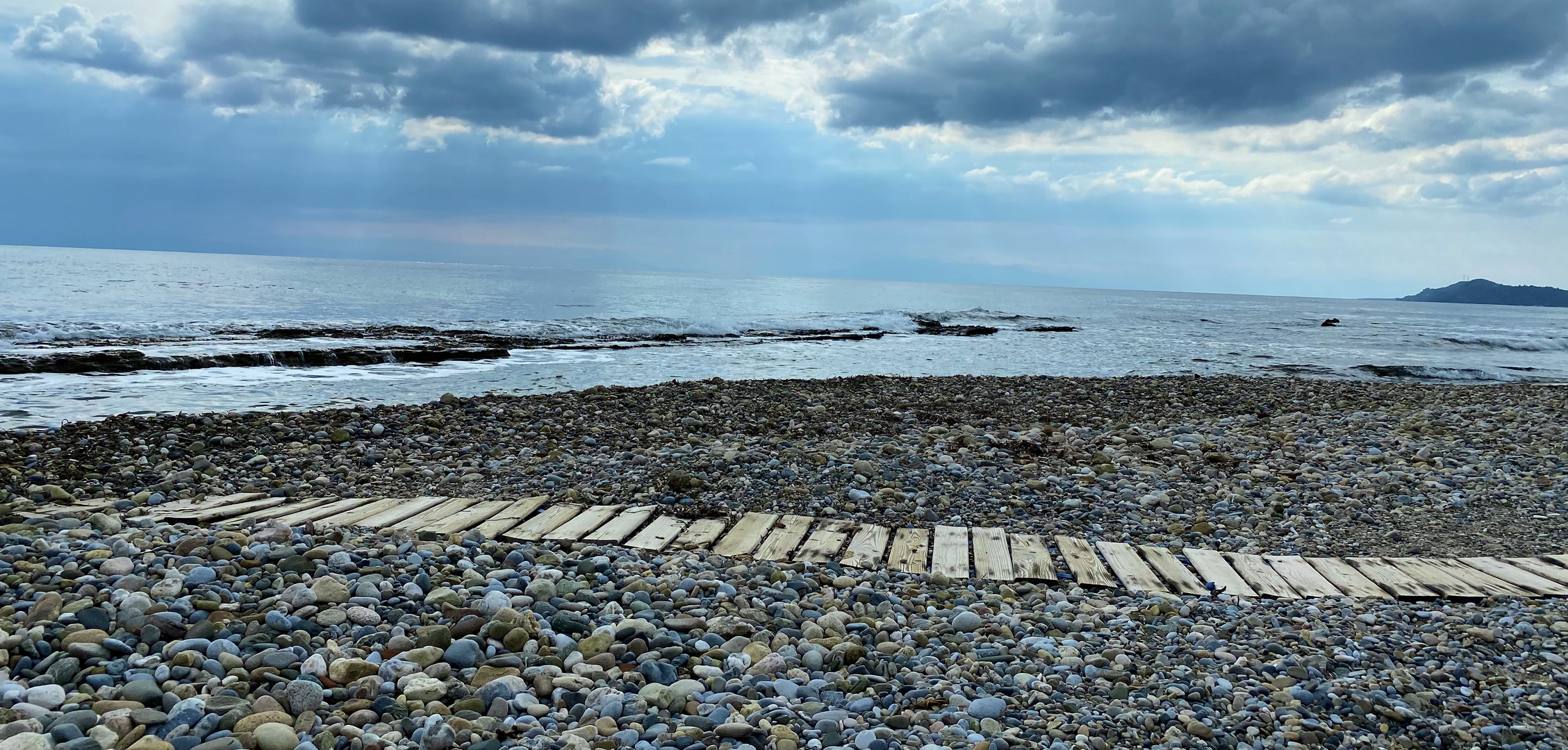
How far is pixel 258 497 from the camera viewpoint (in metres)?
6.36

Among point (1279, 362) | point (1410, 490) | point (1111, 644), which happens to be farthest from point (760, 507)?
point (1279, 362)

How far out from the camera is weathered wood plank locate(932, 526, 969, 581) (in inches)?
199

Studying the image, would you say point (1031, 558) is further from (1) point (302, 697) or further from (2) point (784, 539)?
(1) point (302, 697)

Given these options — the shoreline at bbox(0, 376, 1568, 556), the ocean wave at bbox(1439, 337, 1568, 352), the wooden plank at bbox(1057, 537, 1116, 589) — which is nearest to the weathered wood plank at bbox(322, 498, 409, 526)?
the shoreline at bbox(0, 376, 1568, 556)

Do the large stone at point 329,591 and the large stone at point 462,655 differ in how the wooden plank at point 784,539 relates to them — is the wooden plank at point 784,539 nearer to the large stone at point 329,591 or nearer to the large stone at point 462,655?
the large stone at point 462,655

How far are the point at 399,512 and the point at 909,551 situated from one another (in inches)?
136

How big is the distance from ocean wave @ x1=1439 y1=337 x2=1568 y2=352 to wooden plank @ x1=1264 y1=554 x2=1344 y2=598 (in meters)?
41.8

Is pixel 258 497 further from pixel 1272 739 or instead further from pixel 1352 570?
pixel 1352 570

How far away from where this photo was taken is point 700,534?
560 centimetres

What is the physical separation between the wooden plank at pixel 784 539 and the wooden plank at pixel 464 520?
5.65ft

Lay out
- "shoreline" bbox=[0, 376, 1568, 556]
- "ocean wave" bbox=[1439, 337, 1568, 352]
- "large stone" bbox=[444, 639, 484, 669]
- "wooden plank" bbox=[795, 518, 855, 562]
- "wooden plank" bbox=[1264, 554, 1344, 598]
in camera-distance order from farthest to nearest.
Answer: "ocean wave" bbox=[1439, 337, 1568, 352]
"shoreline" bbox=[0, 376, 1568, 556]
"wooden plank" bbox=[795, 518, 855, 562]
"wooden plank" bbox=[1264, 554, 1344, 598]
"large stone" bbox=[444, 639, 484, 669]

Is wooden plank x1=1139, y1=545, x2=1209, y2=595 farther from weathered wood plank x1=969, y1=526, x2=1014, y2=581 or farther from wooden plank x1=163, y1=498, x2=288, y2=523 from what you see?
wooden plank x1=163, y1=498, x2=288, y2=523

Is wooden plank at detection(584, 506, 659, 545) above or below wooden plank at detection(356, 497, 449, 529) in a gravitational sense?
below

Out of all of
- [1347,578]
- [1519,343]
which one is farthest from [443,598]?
[1519,343]
